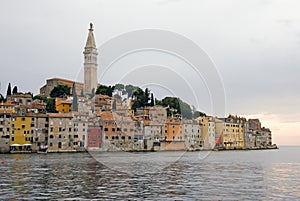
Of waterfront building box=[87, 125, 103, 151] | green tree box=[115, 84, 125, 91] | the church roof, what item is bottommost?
waterfront building box=[87, 125, 103, 151]

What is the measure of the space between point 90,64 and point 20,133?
6575cm

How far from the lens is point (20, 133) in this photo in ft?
314

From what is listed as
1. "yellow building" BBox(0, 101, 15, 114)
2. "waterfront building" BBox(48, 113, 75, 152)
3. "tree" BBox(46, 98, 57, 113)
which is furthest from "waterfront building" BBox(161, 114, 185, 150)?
"yellow building" BBox(0, 101, 15, 114)

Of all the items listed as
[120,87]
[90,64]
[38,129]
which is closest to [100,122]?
[38,129]

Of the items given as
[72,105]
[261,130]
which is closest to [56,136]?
[72,105]

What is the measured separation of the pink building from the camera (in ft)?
344

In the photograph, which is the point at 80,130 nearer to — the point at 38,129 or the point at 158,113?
the point at 38,129

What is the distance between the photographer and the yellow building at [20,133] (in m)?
94.8

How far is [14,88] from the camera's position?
409 feet

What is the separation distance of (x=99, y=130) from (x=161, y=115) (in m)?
29.0

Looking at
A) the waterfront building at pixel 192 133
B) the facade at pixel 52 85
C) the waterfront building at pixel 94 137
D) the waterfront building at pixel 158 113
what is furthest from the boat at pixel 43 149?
the facade at pixel 52 85

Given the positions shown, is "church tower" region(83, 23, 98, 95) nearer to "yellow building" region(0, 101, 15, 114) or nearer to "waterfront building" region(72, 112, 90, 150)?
"waterfront building" region(72, 112, 90, 150)

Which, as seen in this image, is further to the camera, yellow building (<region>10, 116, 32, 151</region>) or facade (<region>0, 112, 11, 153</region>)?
yellow building (<region>10, 116, 32, 151</region>)

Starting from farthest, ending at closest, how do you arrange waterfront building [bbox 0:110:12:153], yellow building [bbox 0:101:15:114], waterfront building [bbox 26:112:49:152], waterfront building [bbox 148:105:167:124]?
waterfront building [bbox 148:105:167:124] < waterfront building [bbox 26:112:49:152] < yellow building [bbox 0:101:15:114] < waterfront building [bbox 0:110:12:153]
